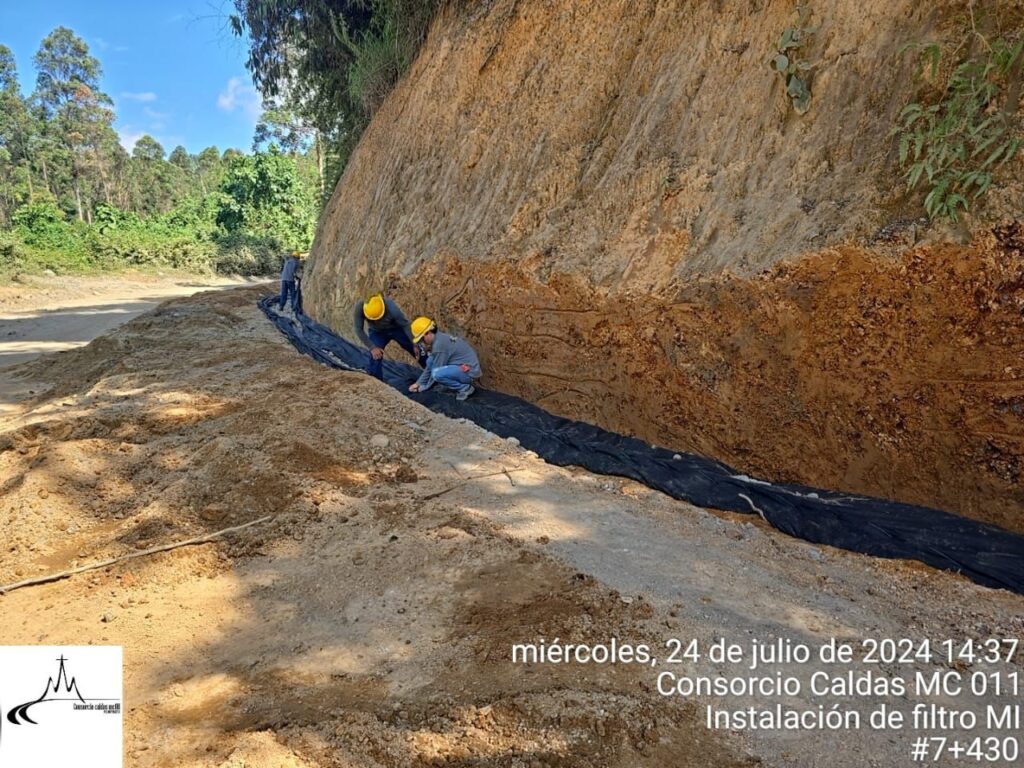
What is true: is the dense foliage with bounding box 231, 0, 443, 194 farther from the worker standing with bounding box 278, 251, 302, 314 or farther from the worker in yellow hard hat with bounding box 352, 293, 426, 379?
the worker in yellow hard hat with bounding box 352, 293, 426, 379

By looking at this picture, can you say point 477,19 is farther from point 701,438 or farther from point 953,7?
point 701,438

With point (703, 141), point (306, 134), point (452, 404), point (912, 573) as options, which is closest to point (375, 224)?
point (452, 404)

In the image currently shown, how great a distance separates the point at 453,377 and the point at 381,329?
4.95 feet

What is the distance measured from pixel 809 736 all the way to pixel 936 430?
6.55 feet

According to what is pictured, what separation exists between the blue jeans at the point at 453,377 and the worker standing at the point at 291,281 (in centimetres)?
724

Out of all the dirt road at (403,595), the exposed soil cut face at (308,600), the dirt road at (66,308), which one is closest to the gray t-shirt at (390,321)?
the exposed soil cut face at (308,600)

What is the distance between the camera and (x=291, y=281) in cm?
1223

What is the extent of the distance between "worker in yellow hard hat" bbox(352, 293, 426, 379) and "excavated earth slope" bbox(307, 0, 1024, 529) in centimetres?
45

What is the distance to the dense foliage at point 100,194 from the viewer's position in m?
23.9

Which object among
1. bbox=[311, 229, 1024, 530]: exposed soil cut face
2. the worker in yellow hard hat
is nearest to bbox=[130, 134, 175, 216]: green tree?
the worker in yellow hard hat

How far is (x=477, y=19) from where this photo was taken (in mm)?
8133

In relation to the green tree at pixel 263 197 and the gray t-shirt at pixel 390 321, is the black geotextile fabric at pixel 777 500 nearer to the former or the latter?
the gray t-shirt at pixel 390 321

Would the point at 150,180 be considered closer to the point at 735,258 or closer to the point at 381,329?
the point at 381,329

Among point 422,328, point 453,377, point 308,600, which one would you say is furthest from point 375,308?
point 308,600
